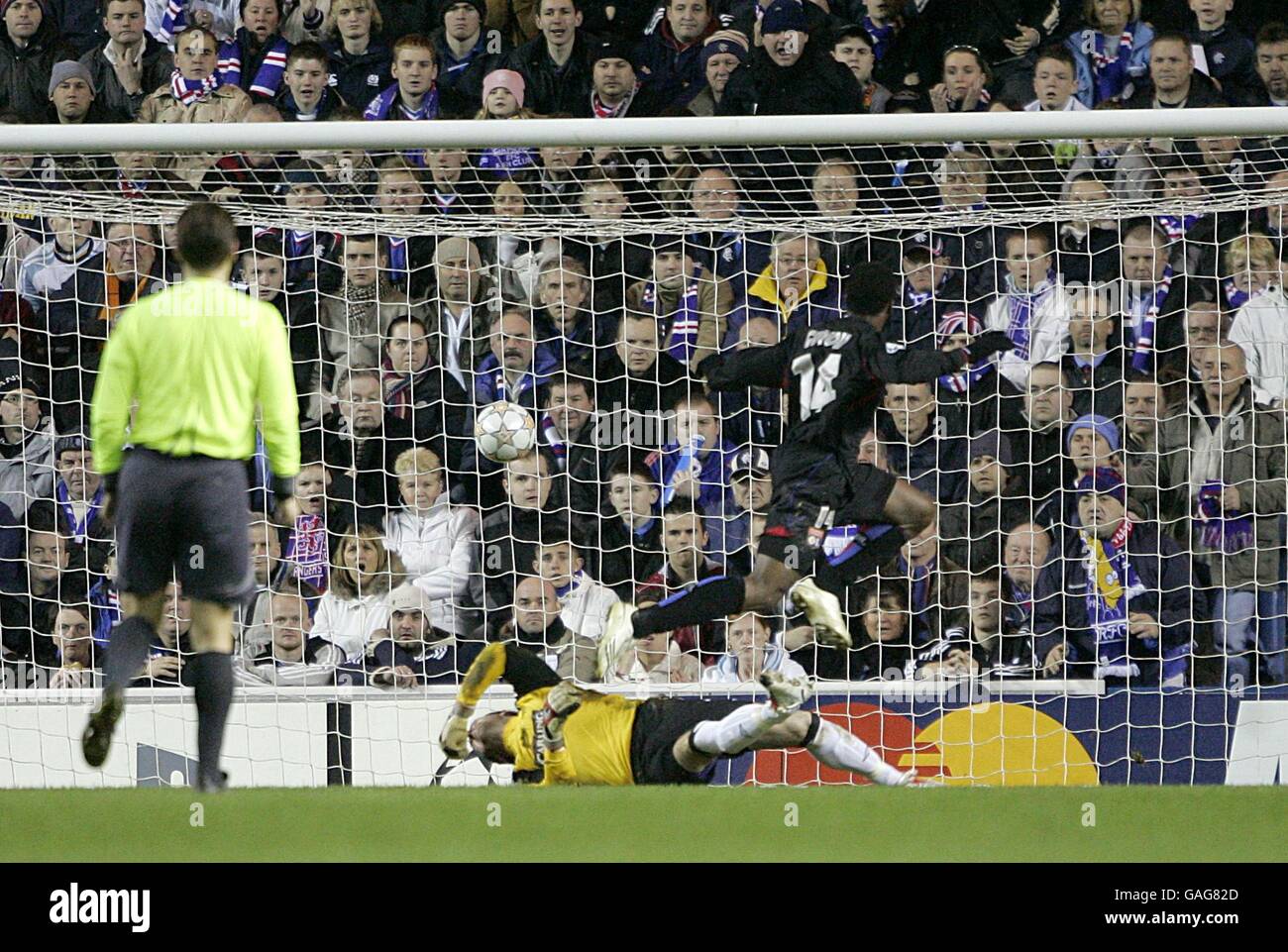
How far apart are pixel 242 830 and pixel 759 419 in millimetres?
2649

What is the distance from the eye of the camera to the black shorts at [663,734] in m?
5.64

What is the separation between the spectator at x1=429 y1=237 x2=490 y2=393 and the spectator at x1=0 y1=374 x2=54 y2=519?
1.55 meters

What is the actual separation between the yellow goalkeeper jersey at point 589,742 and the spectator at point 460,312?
1481mm

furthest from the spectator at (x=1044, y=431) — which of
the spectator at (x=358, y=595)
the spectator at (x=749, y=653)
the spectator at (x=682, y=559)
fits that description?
the spectator at (x=358, y=595)

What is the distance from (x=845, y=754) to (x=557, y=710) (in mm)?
991

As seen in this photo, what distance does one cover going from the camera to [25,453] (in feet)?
20.9

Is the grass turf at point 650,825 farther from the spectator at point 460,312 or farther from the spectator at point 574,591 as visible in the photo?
the spectator at point 460,312

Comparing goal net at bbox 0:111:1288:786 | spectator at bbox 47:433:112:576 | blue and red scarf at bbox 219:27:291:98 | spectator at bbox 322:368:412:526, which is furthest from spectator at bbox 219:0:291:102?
spectator at bbox 47:433:112:576

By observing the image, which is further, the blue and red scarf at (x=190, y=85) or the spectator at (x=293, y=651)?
the blue and red scarf at (x=190, y=85)

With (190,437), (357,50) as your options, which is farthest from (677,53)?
(190,437)

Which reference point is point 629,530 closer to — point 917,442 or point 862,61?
point 917,442

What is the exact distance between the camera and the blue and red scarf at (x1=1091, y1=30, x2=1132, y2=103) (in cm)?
734

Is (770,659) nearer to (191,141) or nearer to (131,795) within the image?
(131,795)

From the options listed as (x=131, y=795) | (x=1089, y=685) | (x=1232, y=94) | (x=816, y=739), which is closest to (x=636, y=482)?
(x=816, y=739)
